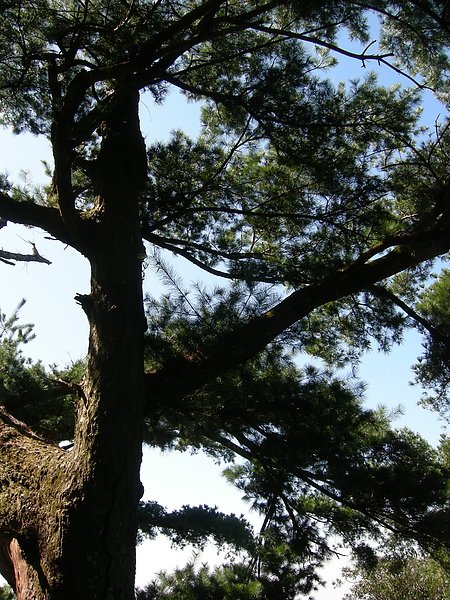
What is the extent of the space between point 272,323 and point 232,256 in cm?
113

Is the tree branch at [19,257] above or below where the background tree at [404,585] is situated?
above

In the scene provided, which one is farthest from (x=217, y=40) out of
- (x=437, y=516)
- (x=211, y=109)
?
(x=437, y=516)

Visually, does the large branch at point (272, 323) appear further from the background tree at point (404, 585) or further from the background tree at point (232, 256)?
the background tree at point (404, 585)

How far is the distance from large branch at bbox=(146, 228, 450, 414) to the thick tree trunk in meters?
0.38

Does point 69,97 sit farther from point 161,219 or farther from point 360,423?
point 360,423

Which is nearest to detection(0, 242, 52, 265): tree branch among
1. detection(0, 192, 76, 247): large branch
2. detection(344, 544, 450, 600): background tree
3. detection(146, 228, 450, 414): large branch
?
detection(0, 192, 76, 247): large branch

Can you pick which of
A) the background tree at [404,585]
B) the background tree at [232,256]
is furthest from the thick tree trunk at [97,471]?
the background tree at [404,585]

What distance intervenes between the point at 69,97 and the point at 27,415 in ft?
8.11

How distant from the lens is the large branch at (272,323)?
3396mm

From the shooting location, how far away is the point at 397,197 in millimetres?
4445

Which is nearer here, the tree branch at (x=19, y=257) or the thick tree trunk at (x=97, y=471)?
the thick tree trunk at (x=97, y=471)

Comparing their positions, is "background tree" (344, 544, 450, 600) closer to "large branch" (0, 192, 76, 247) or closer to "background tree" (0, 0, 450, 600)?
"background tree" (0, 0, 450, 600)

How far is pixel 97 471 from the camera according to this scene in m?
2.60

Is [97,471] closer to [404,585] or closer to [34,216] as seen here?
A: [34,216]
